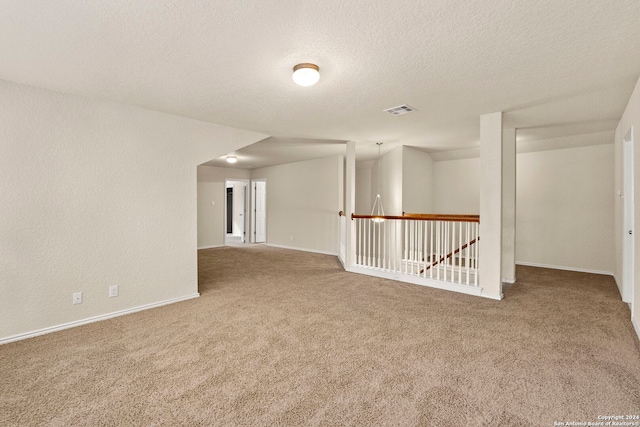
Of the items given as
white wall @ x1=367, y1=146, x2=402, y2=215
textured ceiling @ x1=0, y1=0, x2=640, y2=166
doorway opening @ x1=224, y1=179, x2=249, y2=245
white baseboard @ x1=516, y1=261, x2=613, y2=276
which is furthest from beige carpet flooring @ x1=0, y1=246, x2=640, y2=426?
doorway opening @ x1=224, y1=179, x2=249, y2=245

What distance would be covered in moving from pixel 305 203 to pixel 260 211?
2173 mm

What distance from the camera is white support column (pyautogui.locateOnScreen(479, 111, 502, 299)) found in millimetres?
3711

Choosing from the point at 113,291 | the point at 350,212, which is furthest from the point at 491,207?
the point at 113,291

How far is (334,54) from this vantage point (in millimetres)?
2330

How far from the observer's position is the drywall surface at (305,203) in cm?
725

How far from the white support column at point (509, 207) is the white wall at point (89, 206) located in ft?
14.4

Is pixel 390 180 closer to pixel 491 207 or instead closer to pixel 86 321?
pixel 491 207

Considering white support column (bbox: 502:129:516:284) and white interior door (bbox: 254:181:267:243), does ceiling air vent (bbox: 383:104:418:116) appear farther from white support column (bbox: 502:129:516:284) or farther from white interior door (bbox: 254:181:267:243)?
white interior door (bbox: 254:181:267:243)

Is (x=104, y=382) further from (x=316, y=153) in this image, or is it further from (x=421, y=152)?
(x=421, y=152)

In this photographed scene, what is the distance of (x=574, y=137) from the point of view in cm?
494

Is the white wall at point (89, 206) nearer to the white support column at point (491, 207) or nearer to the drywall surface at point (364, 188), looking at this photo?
the white support column at point (491, 207)

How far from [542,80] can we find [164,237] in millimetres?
4341

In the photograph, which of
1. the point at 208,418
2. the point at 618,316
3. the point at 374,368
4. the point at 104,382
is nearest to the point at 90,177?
the point at 104,382

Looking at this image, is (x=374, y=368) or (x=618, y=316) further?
(x=618, y=316)
